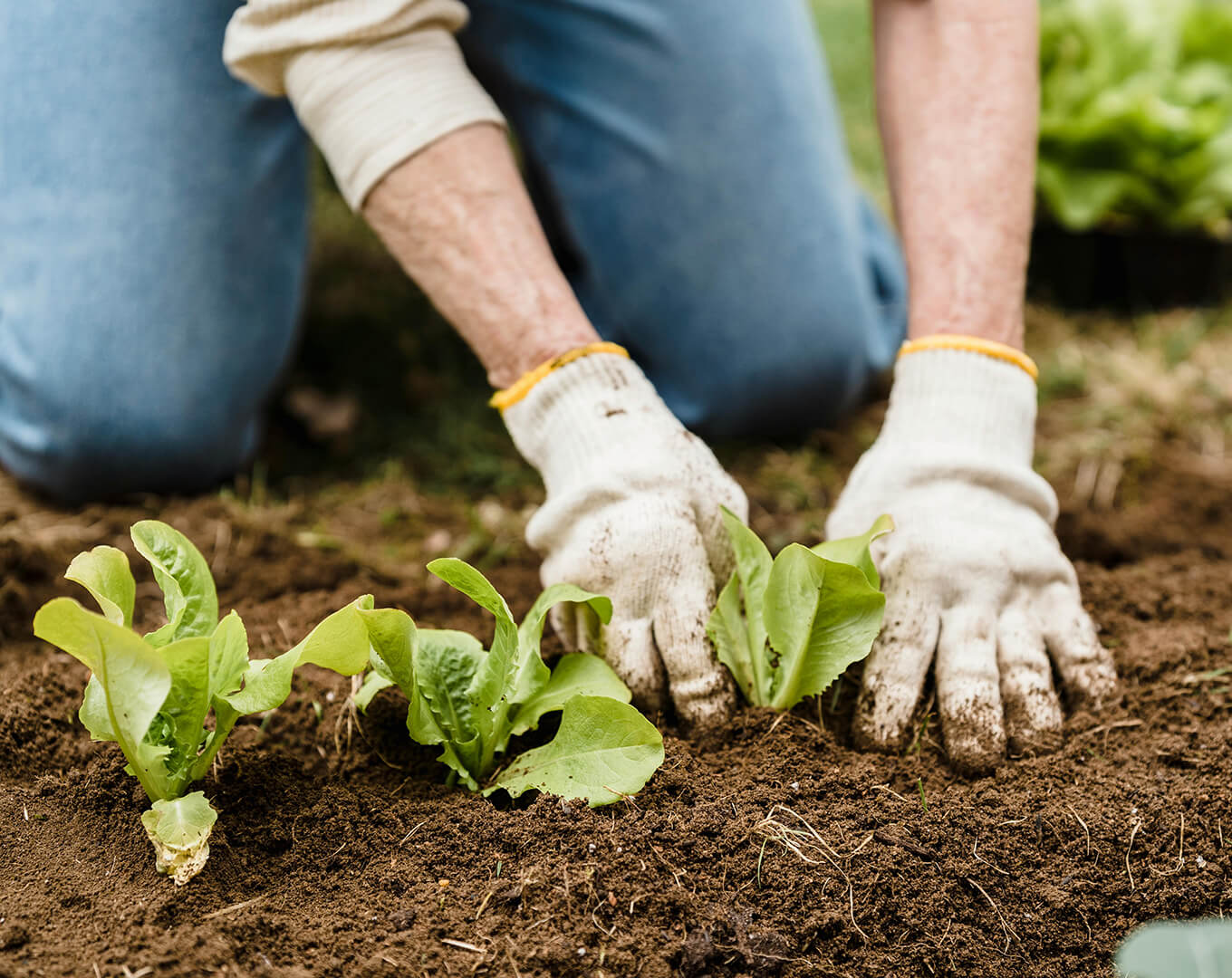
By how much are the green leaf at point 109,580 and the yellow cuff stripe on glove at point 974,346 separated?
3.69 feet

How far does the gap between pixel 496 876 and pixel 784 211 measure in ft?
5.67

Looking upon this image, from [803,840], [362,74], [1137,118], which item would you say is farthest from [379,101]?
[1137,118]

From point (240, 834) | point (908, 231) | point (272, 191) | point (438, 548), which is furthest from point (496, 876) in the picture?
point (272, 191)

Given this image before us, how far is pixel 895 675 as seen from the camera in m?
1.31

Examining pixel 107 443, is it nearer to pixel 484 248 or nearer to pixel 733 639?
pixel 484 248

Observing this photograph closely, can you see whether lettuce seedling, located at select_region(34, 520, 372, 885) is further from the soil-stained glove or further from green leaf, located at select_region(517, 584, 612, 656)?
the soil-stained glove

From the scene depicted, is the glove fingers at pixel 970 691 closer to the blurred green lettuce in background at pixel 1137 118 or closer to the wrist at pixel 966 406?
the wrist at pixel 966 406

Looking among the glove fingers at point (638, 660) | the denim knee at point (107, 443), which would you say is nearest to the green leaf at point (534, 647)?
the glove fingers at point (638, 660)

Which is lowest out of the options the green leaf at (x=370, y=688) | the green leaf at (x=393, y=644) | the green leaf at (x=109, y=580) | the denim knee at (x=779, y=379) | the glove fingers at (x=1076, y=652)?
the denim knee at (x=779, y=379)

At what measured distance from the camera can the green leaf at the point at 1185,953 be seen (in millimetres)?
715

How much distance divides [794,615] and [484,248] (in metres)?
0.72

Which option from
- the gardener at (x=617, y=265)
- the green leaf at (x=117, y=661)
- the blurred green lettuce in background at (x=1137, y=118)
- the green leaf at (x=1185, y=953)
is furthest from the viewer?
the blurred green lettuce in background at (x=1137, y=118)

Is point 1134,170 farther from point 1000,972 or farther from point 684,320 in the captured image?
point 1000,972

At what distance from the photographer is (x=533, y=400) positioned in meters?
1.50
